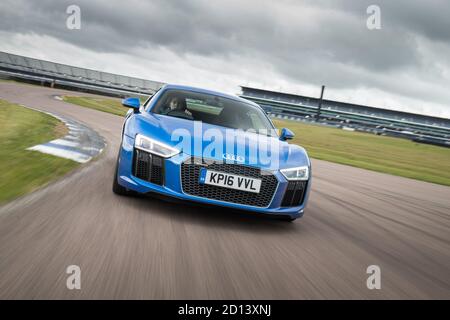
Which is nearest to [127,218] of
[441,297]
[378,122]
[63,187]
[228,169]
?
[228,169]

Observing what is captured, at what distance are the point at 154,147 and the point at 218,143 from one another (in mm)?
545

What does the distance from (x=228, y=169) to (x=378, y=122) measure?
9229cm

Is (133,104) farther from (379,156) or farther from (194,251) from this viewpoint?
(379,156)

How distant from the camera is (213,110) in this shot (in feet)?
17.0

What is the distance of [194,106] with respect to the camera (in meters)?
5.13

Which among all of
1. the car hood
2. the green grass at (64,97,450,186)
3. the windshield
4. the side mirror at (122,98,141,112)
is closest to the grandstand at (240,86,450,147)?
the green grass at (64,97,450,186)

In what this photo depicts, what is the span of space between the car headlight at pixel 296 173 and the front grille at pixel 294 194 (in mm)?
43

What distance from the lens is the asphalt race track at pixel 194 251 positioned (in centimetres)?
228

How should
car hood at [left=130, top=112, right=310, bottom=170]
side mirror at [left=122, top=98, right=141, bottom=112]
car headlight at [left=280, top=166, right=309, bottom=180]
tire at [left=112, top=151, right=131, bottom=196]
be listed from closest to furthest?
car hood at [left=130, top=112, right=310, bottom=170], car headlight at [left=280, top=166, right=309, bottom=180], tire at [left=112, top=151, right=131, bottom=196], side mirror at [left=122, top=98, right=141, bottom=112]

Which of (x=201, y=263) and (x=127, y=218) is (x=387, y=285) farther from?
(x=127, y=218)

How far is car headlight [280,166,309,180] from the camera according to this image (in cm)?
388
